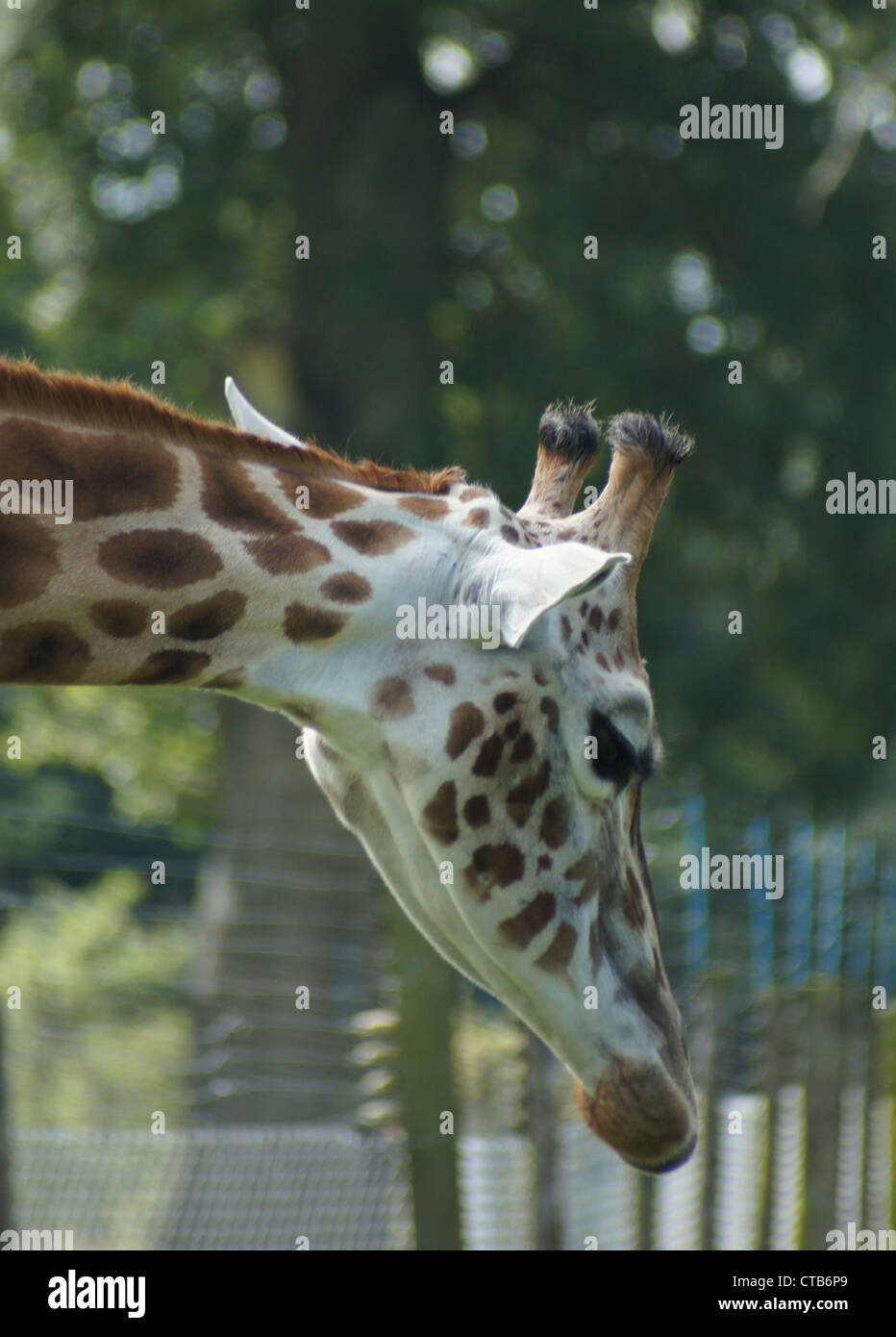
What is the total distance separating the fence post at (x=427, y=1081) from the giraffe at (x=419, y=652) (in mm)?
1245

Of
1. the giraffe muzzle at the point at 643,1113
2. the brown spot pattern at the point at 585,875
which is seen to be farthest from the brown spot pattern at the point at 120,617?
the giraffe muzzle at the point at 643,1113

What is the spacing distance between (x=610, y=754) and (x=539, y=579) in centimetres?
40

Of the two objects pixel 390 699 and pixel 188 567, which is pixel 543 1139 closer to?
pixel 390 699

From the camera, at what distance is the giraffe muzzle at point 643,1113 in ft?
8.98

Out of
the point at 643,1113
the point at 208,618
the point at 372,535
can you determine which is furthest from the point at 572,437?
the point at 643,1113

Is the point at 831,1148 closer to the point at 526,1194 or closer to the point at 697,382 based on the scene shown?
the point at 526,1194

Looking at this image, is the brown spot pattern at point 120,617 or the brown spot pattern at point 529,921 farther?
the brown spot pattern at point 529,921

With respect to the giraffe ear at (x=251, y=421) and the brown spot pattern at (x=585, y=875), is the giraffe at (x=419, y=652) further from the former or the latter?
the giraffe ear at (x=251, y=421)

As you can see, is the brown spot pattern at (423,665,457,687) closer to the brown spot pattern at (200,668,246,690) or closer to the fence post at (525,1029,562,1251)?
the brown spot pattern at (200,668,246,690)

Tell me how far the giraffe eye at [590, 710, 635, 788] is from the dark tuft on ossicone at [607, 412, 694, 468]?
0.60 m

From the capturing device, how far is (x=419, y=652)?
2.56 m

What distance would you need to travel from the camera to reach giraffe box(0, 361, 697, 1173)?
2.38 meters

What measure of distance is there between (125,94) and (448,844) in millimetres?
11104
